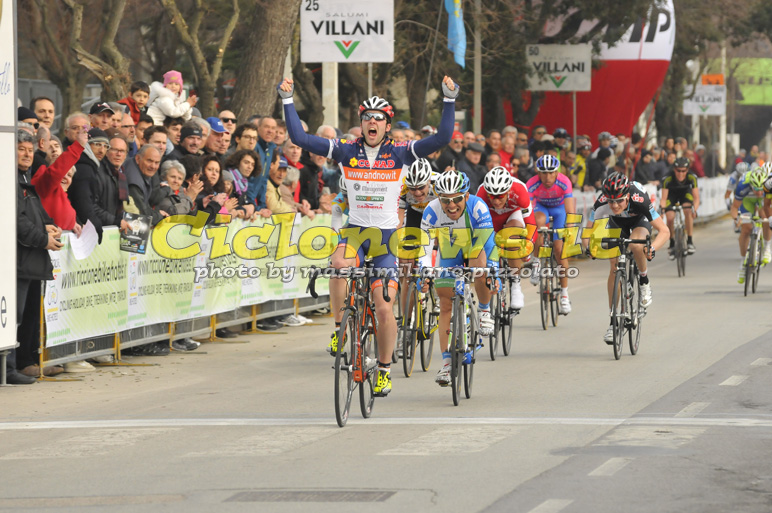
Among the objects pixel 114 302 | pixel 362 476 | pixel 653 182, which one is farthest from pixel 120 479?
pixel 653 182

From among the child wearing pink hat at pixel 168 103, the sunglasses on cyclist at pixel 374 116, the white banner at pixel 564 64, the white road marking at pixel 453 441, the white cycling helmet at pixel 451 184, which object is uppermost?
the white banner at pixel 564 64

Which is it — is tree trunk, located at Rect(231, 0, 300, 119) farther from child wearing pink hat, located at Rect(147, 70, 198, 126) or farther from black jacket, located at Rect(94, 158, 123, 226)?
black jacket, located at Rect(94, 158, 123, 226)

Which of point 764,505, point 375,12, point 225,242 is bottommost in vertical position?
point 764,505

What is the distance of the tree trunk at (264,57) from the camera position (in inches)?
822

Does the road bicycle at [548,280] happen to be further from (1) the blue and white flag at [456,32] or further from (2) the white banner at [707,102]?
(2) the white banner at [707,102]

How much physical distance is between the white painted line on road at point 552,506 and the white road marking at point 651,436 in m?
1.72

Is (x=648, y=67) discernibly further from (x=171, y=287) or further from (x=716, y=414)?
(x=716, y=414)

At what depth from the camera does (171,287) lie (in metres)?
15.0

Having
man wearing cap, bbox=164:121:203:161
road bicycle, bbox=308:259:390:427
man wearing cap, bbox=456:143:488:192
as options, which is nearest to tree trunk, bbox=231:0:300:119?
man wearing cap, bbox=456:143:488:192

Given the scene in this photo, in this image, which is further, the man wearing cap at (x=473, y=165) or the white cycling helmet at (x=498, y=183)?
the man wearing cap at (x=473, y=165)

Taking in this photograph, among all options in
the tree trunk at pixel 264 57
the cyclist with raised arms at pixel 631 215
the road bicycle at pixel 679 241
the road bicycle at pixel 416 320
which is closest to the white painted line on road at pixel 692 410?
the road bicycle at pixel 416 320

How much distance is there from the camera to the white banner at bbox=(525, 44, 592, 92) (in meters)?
32.4

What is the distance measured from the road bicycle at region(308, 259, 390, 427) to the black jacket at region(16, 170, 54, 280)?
9.93 ft

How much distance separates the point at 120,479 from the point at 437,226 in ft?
14.8
